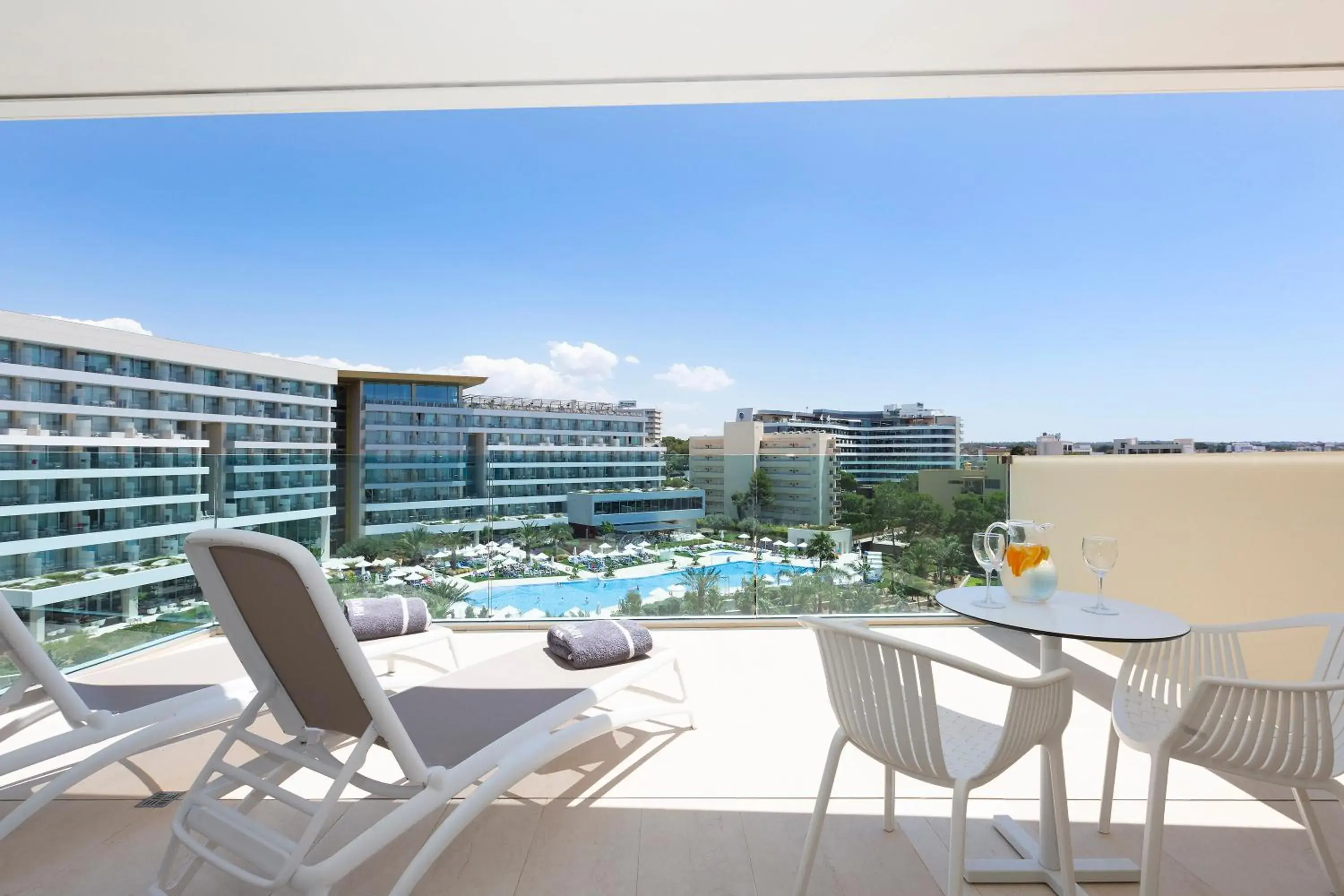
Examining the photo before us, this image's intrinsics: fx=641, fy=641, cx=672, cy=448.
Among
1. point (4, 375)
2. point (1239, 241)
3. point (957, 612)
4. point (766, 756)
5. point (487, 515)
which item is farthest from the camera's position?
point (1239, 241)

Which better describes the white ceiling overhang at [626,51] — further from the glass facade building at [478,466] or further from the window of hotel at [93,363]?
the window of hotel at [93,363]

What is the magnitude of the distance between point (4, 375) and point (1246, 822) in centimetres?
940

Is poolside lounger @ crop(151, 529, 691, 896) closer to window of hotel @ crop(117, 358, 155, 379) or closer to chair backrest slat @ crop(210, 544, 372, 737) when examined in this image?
chair backrest slat @ crop(210, 544, 372, 737)

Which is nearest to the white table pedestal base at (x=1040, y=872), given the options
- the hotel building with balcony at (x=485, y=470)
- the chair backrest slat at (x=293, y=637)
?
the chair backrest slat at (x=293, y=637)

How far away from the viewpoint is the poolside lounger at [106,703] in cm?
174

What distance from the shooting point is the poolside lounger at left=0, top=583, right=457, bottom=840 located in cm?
174

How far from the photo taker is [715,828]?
1.96 m

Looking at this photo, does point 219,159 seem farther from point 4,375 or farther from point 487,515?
point 487,515

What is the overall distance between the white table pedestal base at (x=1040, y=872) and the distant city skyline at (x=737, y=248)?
5916mm

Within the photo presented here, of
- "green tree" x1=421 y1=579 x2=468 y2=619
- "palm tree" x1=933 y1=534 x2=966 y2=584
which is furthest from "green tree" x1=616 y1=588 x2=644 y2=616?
"palm tree" x1=933 y1=534 x2=966 y2=584

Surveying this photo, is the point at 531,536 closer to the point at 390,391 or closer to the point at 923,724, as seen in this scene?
the point at 923,724

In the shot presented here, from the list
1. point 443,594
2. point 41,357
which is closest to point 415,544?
point 443,594

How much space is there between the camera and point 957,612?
1762 millimetres

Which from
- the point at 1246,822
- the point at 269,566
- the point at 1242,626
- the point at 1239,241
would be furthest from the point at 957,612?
the point at 1239,241
